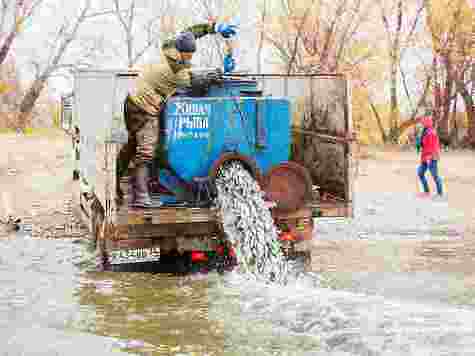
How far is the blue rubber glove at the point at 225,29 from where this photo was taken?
9.39 meters

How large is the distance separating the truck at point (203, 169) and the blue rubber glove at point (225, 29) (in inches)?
21.1

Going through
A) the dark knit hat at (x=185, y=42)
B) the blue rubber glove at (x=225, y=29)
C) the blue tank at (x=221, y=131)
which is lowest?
the blue tank at (x=221, y=131)

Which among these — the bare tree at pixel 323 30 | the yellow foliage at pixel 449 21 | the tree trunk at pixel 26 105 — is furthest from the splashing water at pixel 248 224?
the tree trunk at pixel 26 105

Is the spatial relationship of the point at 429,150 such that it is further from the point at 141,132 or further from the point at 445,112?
the point at 445,112

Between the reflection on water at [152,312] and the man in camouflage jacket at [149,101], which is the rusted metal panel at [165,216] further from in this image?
the reflection on water at [152,312]

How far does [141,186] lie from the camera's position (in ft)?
29.8

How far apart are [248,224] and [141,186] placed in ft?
3.95

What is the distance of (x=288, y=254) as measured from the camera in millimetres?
9492

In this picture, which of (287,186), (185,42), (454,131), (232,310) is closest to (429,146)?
(287,186)

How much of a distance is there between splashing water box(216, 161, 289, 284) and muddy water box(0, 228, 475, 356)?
240mm

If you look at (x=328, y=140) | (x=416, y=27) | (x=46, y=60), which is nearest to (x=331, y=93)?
(x=328, y=140)

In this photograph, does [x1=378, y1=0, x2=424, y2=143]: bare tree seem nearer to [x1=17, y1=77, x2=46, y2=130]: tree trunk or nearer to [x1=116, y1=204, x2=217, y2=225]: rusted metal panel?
[x1=17, y1=77, x2=46, y2=130]: tree trunk

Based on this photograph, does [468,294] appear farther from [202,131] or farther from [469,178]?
[469,178]

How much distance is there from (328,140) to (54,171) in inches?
500
